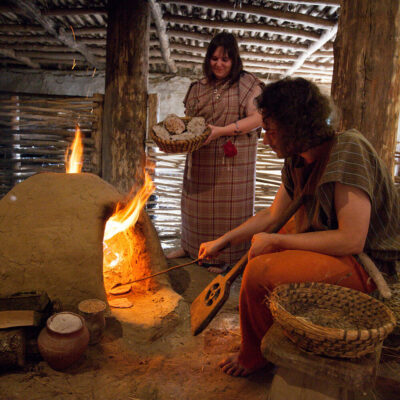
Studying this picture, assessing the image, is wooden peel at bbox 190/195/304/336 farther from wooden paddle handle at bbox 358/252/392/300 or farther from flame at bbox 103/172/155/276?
flame at bbox 103/172/155/276

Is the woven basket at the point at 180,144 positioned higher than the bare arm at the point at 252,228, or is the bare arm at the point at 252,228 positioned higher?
the woven basket at the point at 180,144

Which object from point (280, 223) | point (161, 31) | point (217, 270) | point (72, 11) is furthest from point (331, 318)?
point (72, 11)

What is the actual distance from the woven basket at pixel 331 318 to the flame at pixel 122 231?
156 cm

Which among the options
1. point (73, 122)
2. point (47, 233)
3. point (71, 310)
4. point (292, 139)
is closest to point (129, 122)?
point (73, 122)

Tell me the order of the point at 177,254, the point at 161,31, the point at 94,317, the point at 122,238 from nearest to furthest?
the point at 94,317 < the point at 122,238 < the point at 177,254 < the point at 161,31

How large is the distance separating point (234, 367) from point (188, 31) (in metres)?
4.97

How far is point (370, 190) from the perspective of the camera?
168 cm

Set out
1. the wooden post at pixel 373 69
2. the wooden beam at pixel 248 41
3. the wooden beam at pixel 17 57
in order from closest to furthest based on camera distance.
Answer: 1. the wooden post at pixel 373 69
2. the wooden beam at pixel 248 41
3. the wooden beam at pixel 17 57

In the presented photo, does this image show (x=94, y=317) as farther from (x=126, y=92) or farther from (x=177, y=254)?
(x=126, y=92)

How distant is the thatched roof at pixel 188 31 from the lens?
189 inches

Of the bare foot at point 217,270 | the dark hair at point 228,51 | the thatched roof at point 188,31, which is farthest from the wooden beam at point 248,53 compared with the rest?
the bare foot at point 217,270

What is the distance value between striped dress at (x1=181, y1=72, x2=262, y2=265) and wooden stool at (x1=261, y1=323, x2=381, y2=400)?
2.05 metres

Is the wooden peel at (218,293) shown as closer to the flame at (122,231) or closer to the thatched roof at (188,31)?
the flame at (122,231)

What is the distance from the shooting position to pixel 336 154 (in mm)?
1756
